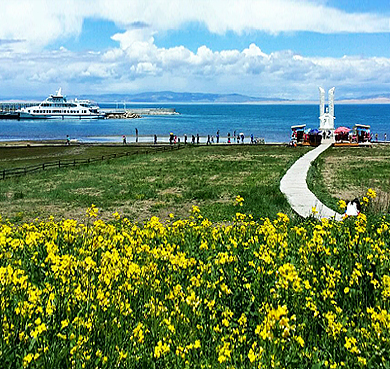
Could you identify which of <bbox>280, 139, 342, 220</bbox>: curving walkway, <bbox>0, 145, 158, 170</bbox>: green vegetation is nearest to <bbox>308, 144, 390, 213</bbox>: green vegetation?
<bbox>280, 139, 342, 220</bbox>: curving walkway

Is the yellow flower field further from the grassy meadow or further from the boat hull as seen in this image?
the boat hull

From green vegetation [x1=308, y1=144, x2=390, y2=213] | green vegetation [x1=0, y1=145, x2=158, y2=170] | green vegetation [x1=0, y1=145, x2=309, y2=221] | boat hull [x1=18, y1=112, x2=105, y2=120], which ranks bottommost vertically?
green vegetation [x1=0, y1=145, x2=158, y2=170]

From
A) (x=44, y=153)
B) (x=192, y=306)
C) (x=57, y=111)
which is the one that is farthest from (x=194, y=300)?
(x=57, y=111)

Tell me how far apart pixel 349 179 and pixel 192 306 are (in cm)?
2102

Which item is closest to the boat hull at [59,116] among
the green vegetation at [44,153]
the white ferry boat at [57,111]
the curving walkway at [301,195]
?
the white ferry boat at [57,111]

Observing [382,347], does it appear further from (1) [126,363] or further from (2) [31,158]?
(2) [31,158]

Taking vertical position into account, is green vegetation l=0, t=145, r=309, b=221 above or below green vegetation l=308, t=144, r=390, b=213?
below

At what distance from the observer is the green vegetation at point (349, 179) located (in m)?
17.7

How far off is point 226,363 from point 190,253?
2973mm

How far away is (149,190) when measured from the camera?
21.8 meters

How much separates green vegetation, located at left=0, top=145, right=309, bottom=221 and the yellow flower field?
872cm

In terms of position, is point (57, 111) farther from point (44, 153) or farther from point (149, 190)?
point (149, 190)

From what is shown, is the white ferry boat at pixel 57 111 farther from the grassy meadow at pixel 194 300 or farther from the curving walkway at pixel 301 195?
the grassy meadow at pixel 194 300

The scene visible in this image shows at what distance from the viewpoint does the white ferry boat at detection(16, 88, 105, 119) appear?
487 ft
